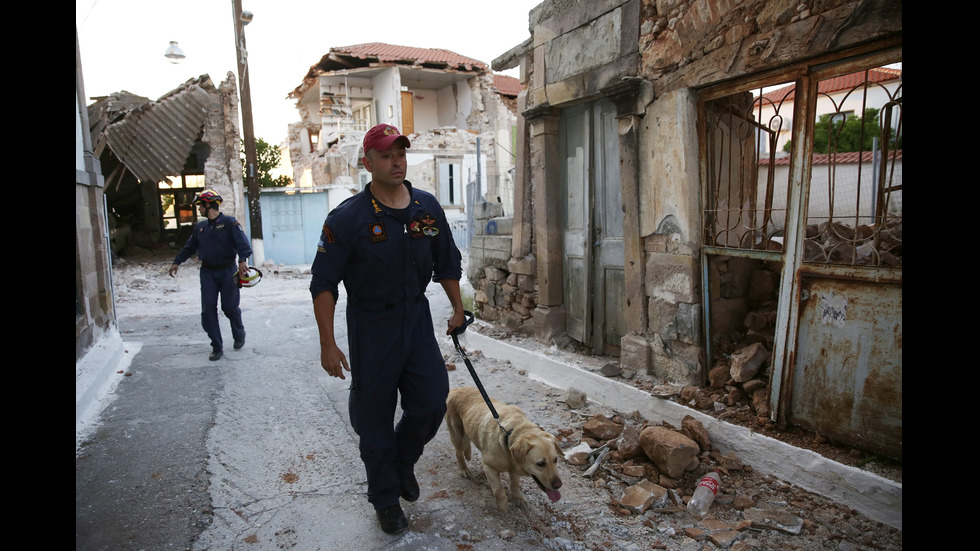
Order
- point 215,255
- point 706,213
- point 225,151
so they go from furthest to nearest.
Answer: point 225,151 → point 215,255 → point 706,213

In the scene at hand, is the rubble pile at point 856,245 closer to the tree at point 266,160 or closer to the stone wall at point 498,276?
the stone wall at point 498,276

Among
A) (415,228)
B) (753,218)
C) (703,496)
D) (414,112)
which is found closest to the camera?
(415,228)

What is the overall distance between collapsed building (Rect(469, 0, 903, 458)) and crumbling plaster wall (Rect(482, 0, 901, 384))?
14 millimetres

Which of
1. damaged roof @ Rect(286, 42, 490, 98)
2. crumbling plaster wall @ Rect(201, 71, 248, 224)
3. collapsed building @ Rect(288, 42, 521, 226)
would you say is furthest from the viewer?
damaged roof @ Rect(286, 42, 490, 98)

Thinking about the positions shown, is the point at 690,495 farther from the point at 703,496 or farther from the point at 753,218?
the point at 753,218

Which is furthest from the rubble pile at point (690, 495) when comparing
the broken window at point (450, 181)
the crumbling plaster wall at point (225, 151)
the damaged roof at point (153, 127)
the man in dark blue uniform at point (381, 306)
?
the broken window at point (450, 181)

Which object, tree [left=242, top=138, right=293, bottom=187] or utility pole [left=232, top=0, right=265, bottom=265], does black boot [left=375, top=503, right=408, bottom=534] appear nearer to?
utility pole [left=232, top=0, right=265, bottom=265]

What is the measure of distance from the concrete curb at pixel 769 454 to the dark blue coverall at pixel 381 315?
206 centimetres

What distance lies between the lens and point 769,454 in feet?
12.1

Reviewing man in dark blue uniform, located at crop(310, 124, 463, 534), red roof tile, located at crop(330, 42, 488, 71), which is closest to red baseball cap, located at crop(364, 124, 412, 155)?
man in dark blue uniform, located at crop(310, 124, 463, 534)

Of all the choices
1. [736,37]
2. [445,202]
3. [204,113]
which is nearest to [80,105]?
[736,37]

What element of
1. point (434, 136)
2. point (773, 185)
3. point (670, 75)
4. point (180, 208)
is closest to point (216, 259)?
point (670, 75)

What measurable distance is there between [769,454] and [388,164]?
2.94 metres

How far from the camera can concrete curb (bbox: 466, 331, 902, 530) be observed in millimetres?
3111
